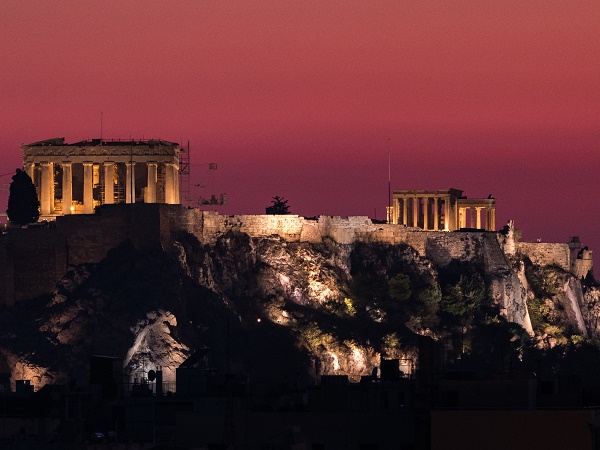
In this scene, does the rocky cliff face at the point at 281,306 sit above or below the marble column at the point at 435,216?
below

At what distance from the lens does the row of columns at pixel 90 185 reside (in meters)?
151

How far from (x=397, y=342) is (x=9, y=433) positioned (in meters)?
69.1

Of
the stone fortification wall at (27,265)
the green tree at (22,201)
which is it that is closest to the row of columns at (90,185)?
the green tree at (22,201)

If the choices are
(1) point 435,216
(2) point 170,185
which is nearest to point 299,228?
(2) point 170,185

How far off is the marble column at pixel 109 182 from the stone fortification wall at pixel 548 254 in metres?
26.7

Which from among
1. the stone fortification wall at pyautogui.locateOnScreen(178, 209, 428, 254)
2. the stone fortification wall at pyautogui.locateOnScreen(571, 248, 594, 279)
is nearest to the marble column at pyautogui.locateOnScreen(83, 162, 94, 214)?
the stone fortification wall at pyautogui.locateOnScreen(178, 209, 428, 254)

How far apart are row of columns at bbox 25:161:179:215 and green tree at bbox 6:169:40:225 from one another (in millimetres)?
3190

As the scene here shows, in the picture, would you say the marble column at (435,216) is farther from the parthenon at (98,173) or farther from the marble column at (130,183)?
the marble column at (130,183)

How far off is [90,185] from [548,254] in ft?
99.3

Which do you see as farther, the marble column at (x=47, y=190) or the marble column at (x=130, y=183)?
the marble column at (x=47, y=190)

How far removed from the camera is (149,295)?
447ft

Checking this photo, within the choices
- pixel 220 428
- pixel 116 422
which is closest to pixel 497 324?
pixel 116 422

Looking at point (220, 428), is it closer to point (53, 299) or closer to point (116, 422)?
point (116, 422)

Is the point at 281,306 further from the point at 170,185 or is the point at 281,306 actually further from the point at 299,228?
the point at 170,185
